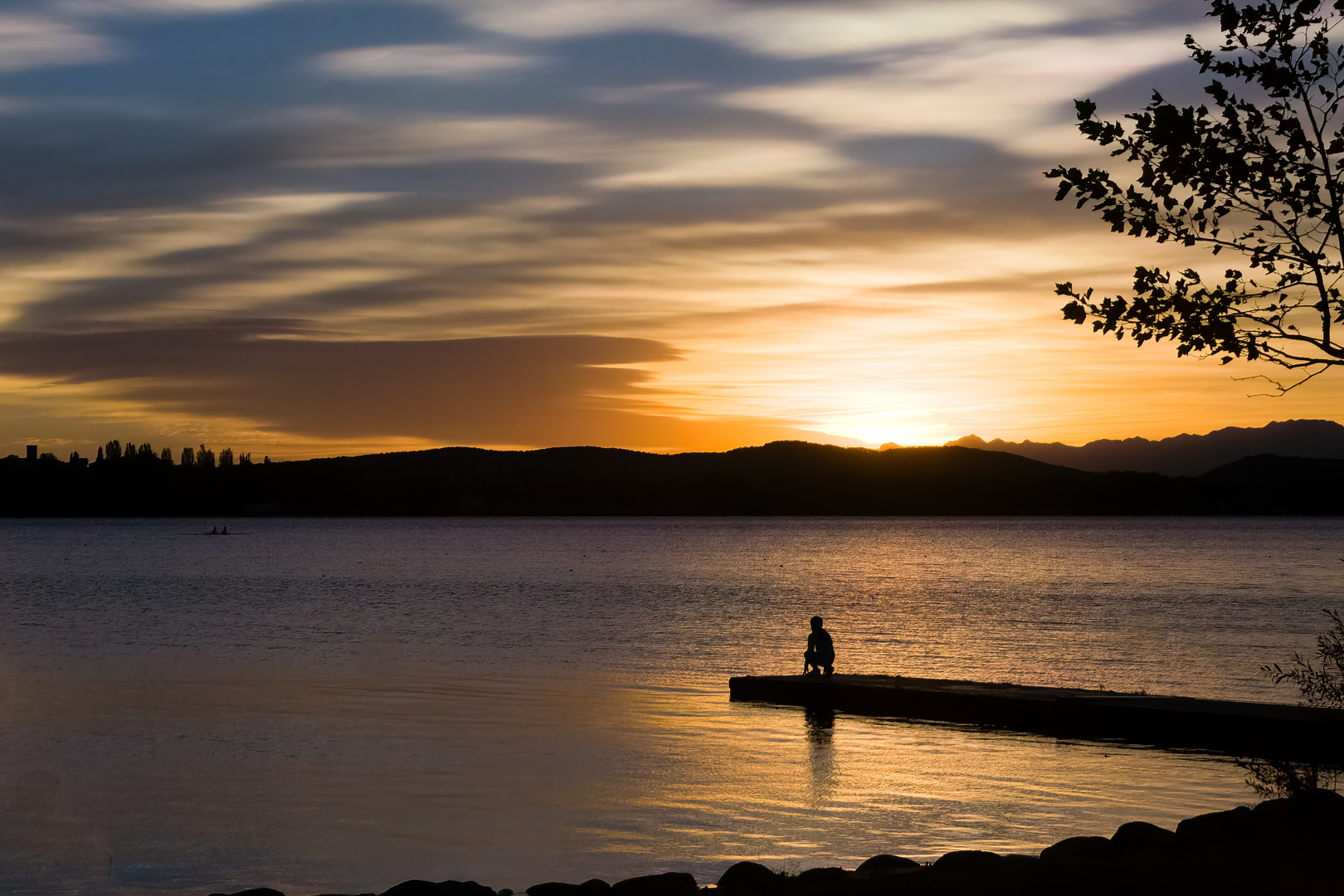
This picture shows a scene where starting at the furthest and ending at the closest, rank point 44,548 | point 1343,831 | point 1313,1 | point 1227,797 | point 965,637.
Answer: point 44,548 → point 965,637 → point 1227,797 → point 1343,831 → point 1313,1

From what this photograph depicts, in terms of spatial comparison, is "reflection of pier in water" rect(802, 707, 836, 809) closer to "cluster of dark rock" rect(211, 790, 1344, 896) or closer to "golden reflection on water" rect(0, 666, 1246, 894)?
"golden reflection on water" rect(0, 666, 1246, 894)

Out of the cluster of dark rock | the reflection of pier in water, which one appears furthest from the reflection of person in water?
the cluster of dark rock

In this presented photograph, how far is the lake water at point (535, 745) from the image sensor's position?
1582cm

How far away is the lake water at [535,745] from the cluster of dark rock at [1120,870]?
3.25m

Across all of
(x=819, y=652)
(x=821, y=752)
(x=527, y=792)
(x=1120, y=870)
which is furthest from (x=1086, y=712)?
(x=1120, y=870)

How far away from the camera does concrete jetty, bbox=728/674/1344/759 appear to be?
19.4 metres

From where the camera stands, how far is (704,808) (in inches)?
703

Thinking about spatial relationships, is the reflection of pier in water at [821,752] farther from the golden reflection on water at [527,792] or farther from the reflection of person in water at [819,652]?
the reflection of person in water at [819,652]

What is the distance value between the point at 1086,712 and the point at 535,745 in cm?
1069

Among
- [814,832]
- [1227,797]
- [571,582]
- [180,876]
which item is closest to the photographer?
[180,876]

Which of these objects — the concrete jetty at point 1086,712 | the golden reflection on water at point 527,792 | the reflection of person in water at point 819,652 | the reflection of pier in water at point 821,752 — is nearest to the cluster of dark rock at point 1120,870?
the golden reflection on water at point 527,792

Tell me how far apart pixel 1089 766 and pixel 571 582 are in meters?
85.4

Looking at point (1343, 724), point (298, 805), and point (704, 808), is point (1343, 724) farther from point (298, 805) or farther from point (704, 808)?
point (298, 805)

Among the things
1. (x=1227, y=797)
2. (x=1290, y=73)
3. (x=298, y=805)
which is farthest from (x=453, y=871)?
(x=1290, y=73)
